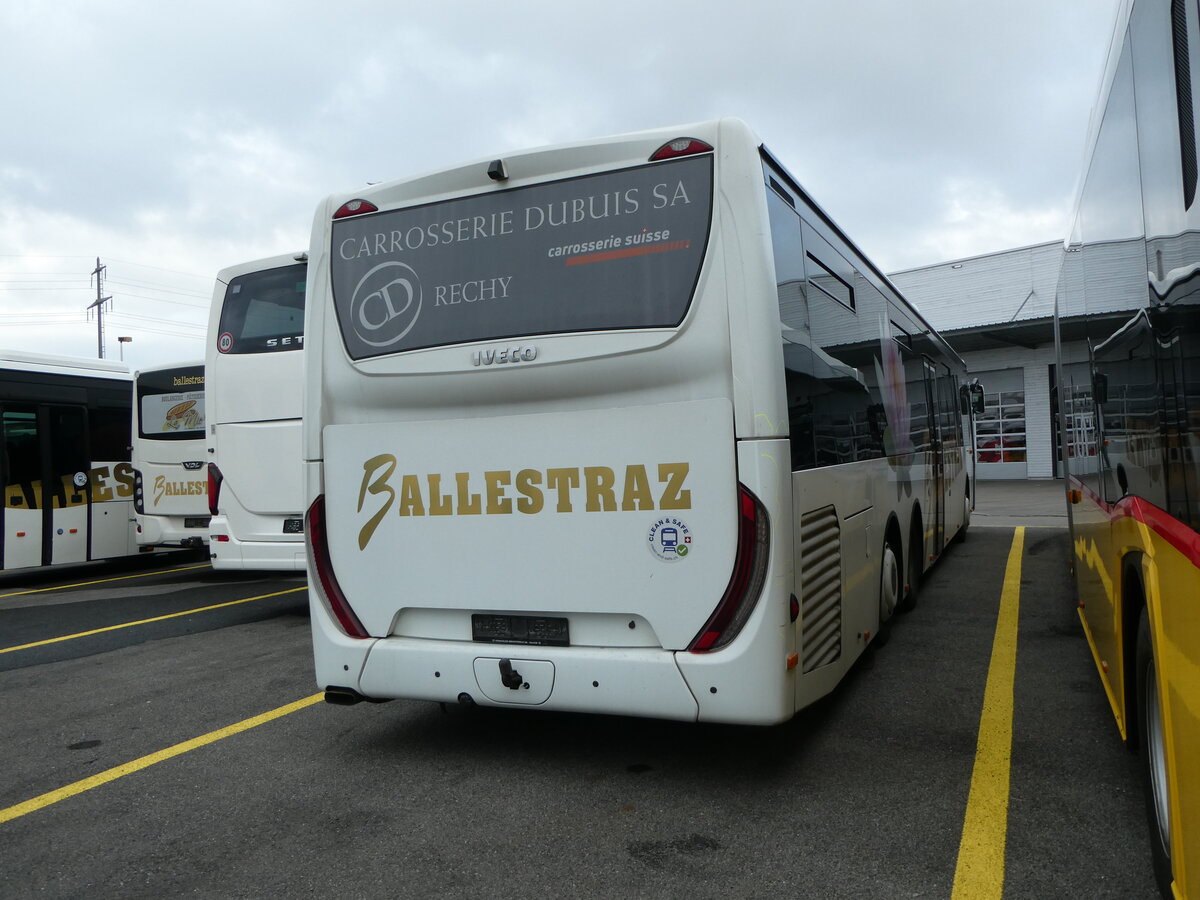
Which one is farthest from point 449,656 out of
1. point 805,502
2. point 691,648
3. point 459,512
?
point 805,502

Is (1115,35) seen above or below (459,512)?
above

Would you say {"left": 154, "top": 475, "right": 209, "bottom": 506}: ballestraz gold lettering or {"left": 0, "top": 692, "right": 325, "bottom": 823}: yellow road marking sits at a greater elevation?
{"left": 154, "top": 475, "right": 209, "bottom": 506}: ballestraz gold lettering

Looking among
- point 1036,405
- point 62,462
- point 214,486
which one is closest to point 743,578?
point 214,486

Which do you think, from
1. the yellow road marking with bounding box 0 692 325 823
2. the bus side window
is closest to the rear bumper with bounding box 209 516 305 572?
the yellow road marking with bounding box 0 692 325 823

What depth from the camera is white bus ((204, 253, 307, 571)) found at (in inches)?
334

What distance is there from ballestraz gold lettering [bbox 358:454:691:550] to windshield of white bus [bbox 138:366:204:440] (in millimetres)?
8185

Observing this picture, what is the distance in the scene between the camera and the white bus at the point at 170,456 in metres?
11.3

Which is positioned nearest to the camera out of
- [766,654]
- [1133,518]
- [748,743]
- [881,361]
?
[1133,518]

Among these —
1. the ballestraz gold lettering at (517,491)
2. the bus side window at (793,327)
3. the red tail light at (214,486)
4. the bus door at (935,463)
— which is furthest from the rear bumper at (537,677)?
the bus door at (935,463)

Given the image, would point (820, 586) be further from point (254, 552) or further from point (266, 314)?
point (266, 314)

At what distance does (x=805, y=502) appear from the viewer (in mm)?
3973

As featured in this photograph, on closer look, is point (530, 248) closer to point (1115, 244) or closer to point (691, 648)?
point (691, 648)

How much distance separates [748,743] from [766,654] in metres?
1.04

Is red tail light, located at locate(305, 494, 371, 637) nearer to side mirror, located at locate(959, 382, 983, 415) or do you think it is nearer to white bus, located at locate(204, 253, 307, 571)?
white bus, located at locate(204, 253, 307, 571)
